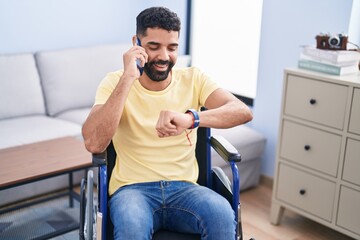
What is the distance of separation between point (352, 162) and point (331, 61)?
20.4 inches

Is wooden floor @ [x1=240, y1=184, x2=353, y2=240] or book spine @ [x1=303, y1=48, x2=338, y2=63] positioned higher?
book spine @ [x1=303, y1=48, x2=338, y2=63]

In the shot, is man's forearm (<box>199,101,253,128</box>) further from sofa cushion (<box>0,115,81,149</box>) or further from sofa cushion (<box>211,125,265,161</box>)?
sofa cushion (<box>0,115,81,149</box>)

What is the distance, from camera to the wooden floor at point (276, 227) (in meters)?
2.70

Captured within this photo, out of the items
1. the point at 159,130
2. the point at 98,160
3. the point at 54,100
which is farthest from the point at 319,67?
the point at 54,100

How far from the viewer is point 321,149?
2.51 m

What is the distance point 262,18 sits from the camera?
3.23 meters

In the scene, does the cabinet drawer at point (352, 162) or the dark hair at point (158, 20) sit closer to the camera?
the dark hair at point (158, 20)

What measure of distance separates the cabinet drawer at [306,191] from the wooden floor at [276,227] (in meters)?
0.17

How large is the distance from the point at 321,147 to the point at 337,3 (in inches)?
34.0

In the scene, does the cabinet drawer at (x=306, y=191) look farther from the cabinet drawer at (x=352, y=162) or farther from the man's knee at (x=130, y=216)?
the man's knee at (x=130, y=216)

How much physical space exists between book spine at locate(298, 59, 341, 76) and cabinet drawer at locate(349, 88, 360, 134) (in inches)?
7.5

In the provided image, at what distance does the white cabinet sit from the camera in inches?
93.3

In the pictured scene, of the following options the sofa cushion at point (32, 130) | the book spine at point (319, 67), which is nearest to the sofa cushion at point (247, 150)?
the book spine at point (319, 67)

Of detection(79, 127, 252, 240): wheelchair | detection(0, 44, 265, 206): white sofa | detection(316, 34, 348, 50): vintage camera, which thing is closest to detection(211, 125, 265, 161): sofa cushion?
detection(0, 44, 265, 206): white sofa
